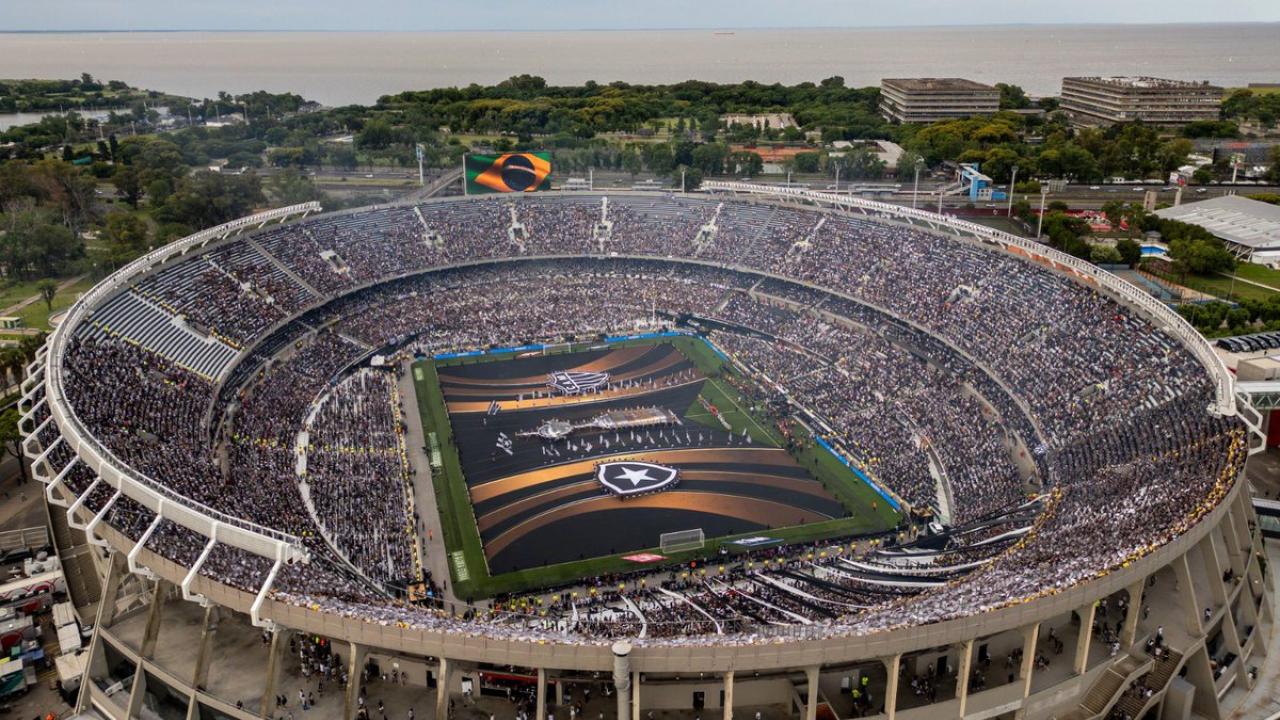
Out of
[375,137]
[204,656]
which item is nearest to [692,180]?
[375,137]

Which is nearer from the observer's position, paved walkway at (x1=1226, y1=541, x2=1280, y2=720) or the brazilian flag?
paved walkway at (x1=1226, y1=541, x2=1280, y2=720)

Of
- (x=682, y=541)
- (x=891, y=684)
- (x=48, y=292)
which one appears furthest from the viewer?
(x=48, y=292)

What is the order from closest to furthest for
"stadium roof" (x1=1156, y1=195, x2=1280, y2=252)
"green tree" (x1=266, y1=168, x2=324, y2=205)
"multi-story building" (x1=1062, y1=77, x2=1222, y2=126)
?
"stadium roof" (x1=1156, y1=195, x2=1280, y2=252) < "green tree" (x1=266, y1=168, x2=324, y2=205) < "multi-story building" (x1=1062, y1=77, x2=1222, y2=126)

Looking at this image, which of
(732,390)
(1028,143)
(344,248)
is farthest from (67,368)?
(1028,143)

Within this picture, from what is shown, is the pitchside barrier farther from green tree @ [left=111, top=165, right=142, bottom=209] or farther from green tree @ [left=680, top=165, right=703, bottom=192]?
green tree @ [left=111, top=165, right=142, bottom=209]

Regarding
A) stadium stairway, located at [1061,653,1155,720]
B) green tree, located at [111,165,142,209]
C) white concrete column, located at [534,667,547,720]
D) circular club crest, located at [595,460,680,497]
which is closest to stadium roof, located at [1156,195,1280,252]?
circular club crest, located at [595,460,680,497]

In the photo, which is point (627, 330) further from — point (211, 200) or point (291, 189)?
point (211, 200)

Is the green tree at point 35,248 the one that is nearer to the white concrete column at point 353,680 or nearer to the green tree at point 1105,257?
the white concrete column at point 353,680
